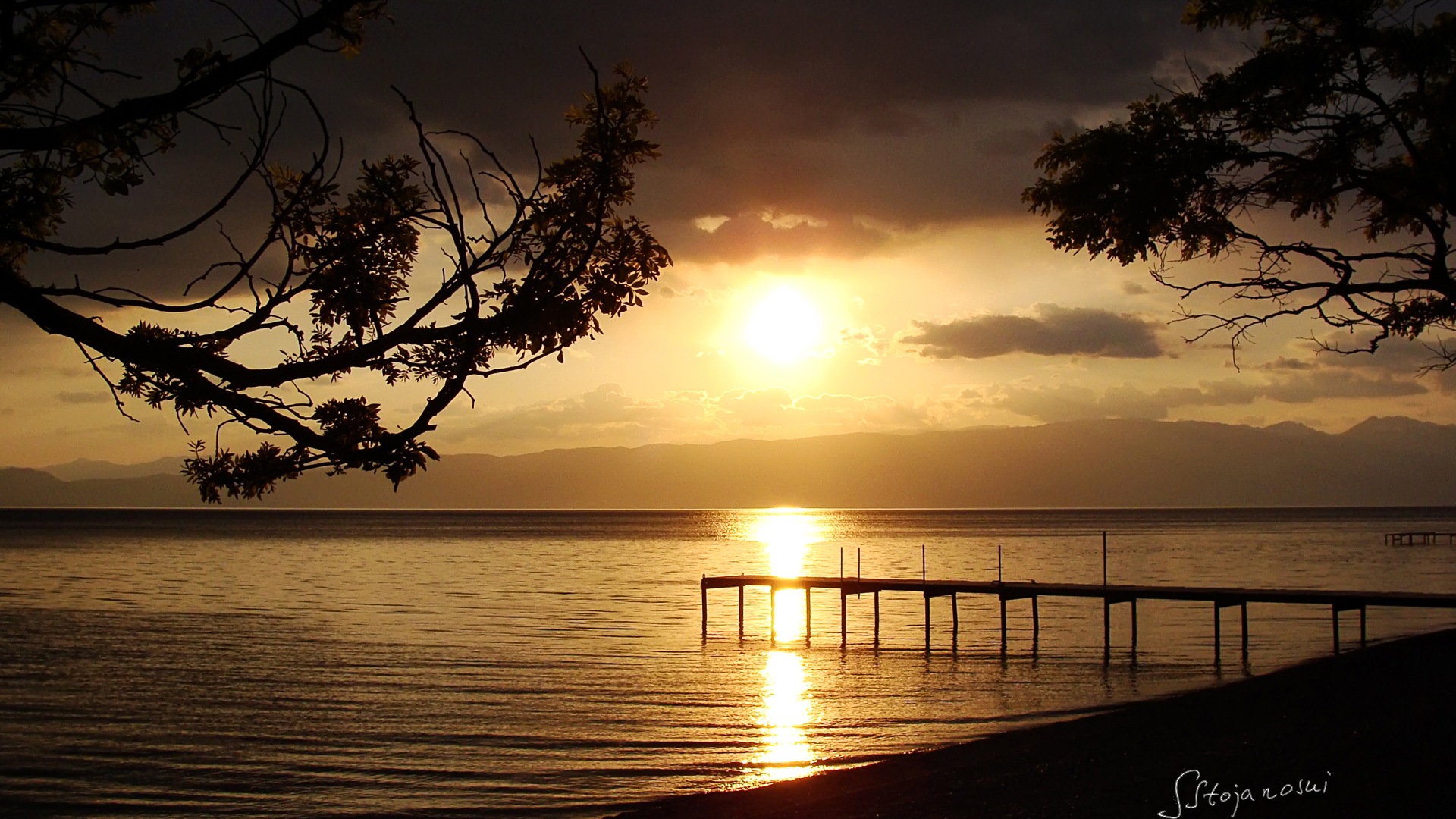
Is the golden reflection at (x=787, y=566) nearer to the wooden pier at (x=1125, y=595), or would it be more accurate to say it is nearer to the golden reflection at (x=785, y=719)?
the wooden pier at (x=1125, y=595)

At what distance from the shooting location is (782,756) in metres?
18.9

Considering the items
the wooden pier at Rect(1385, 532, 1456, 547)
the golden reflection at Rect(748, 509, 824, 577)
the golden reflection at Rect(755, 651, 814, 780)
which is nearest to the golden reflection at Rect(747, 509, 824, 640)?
the golden reflection at Rect(748, 509, 824, 577)

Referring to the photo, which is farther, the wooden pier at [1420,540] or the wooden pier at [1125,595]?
the wooden pier at [1420,540]

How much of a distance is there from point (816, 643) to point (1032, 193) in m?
26.2

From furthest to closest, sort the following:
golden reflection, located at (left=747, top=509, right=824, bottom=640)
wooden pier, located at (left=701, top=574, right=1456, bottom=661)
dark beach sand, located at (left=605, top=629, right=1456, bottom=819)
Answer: golden reflection, located at (left=747, top=509, right=824, bottom=640) < wooden pier, located at (left=701, top=574, right=1456, bottom=661) < dark beach sand, located at (left=605, top=629, right=1456, bottom=819)

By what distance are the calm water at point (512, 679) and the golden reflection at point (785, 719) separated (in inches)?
4.3

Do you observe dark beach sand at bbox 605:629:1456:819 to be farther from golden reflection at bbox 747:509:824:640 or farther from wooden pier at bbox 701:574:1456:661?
golden reflection at bbox 747:509:824:640

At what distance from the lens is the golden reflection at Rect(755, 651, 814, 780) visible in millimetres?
18203

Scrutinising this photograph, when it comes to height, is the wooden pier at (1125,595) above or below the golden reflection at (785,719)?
above
